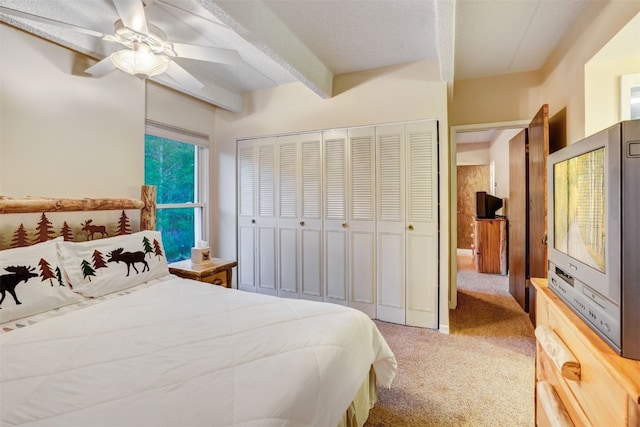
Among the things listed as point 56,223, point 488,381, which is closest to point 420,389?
point 488,381

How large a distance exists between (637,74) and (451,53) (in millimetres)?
1123

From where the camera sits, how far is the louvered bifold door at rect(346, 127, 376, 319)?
3.06 meters


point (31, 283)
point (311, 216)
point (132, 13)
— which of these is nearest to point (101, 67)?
point (132, 13)

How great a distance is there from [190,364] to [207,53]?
1.77 metres

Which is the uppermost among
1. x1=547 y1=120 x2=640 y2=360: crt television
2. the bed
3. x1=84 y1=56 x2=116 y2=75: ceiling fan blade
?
x1=84 y1=56 x2=116 y2=75: ceiling fan blade

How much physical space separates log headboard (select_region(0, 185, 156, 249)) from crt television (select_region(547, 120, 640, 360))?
2.91m

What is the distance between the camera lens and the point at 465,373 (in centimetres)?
213

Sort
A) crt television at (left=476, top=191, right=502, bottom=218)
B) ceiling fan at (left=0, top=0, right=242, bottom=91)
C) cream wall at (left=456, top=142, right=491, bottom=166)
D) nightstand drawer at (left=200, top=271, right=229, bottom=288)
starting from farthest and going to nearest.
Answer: cream wall at (left=456, top=142, right=491, bottom=166), crt television at (left=476, top=191, right=502, bottom=218), nightstand drawer at (left=200, top=271, right=229, bottom=288), ceiling fan at (left=0, top=0, right=242, bottom=91)

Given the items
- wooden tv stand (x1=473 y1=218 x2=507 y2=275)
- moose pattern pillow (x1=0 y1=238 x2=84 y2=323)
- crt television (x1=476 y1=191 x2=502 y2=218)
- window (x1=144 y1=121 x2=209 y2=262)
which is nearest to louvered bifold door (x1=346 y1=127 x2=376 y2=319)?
window (x1=144 y1=121 x2=209 y2=262)

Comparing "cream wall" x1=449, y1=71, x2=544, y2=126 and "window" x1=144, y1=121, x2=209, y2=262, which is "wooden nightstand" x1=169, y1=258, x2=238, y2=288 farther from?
"cream wall" x1=449, y1=71, x2=544, y2=126

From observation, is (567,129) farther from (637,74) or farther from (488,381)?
(488,381)

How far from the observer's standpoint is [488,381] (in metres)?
2.04

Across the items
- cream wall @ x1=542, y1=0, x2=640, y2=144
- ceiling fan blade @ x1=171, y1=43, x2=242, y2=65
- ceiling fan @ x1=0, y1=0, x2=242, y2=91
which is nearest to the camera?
ceiling fan @ x1=0, y1=0, x2=242, y2=91

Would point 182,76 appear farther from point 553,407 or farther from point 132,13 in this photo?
point 553,407
